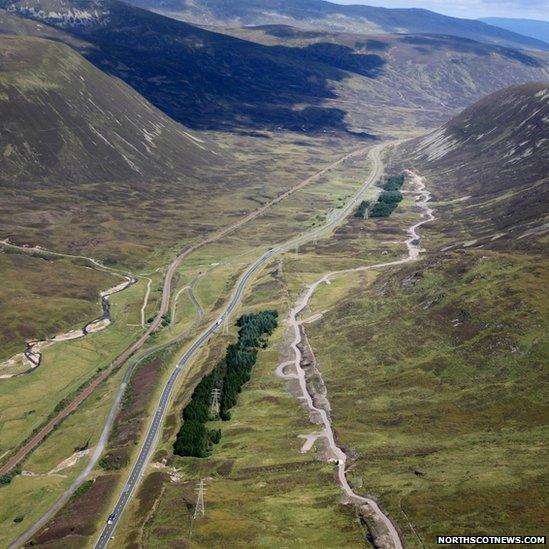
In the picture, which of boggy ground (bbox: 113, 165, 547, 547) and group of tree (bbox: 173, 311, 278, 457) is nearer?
boggy ground (bbox: 113, 165, 547, 547)

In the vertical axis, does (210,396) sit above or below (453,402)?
below

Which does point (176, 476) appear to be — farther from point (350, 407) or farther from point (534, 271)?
point (534, 271)

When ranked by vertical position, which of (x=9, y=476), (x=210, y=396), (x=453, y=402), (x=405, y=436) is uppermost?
(x=453, y=402)

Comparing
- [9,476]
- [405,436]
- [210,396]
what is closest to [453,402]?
[405,436]

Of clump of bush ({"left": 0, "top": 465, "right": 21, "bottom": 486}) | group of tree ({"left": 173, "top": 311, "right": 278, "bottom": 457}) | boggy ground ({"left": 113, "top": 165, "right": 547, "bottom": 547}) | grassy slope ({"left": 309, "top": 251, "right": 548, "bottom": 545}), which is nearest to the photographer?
boggy ground ({"left": 113, "top": 165, "right": 547, "bottom": 547})

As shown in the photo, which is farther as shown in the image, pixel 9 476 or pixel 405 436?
pixel 9 476

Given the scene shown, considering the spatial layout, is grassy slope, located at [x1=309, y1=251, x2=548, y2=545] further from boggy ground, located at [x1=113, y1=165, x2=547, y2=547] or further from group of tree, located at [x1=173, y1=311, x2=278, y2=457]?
group of tree, located at [x1=173, y1=311, x2=278, y2=457]

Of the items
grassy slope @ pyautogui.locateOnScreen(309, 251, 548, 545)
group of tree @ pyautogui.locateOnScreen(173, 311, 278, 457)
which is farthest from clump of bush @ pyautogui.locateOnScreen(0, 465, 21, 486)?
grassy slope @ pyautogui.locateOnScreen(309, 251, 548, 545)

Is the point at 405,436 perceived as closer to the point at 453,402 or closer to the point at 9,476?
the point at 453,402

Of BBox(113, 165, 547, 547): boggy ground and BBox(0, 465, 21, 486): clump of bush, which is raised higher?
BBox(113, 165, 547, 547): boggy ground
